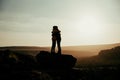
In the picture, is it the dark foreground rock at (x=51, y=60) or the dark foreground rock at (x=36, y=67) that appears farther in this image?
the dark foreground rock at (x=51, y=60)

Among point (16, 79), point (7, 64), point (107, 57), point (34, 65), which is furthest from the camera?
point (107, 57)

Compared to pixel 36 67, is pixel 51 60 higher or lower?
higher

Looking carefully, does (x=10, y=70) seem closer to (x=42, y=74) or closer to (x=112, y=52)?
(x=42, y=74)

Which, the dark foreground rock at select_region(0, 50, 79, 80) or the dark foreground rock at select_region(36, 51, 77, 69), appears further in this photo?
the dark foreground rock at select_region(36, 51, 77, 69)

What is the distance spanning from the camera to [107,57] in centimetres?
7456

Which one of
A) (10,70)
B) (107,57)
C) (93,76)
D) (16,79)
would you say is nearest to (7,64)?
(10,70)

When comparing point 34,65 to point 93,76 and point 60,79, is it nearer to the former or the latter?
point 60,79

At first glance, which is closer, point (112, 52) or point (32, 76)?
point (32, 76)

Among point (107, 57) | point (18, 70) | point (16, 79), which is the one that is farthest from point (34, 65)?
point (107, 57)

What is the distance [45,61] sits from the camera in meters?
25.5

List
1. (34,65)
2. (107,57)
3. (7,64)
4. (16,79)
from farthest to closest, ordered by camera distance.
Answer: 1. (107,57)
2. (34,65)
3. (7,64)
4. (16,79)

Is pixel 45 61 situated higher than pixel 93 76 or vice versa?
pixel 45 61

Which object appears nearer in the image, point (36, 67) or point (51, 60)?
point (36, 67)

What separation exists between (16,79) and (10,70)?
1.57 meters
